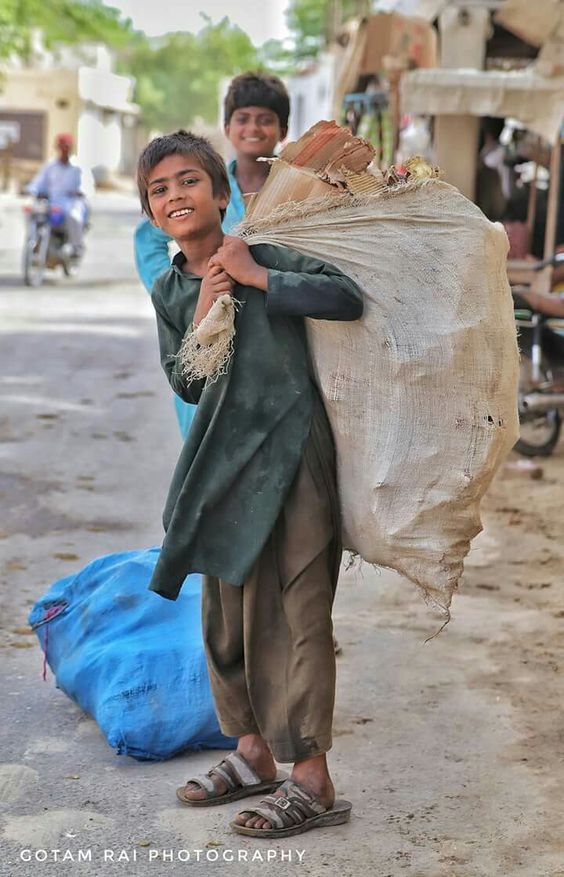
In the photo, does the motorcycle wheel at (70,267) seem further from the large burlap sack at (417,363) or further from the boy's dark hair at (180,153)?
the large burlap sack at (417,363)

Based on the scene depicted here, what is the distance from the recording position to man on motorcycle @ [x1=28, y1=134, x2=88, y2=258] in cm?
1546

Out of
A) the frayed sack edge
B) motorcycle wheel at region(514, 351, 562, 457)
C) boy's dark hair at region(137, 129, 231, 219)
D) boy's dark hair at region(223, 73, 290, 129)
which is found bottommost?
motorcycle wheel at region(514, 351, 562, 457)

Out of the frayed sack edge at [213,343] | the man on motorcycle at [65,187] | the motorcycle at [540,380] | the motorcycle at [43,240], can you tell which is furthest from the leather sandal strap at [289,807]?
the man on motorcycle at [65,187]

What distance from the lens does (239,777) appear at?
3295 millimetres

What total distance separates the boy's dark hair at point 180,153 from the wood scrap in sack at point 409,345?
12 centimetres

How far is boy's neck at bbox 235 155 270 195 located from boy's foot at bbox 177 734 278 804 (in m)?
1.81

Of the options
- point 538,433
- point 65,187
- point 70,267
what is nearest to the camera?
point 538,433

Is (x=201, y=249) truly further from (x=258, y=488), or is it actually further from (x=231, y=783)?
(x=231, y=783)

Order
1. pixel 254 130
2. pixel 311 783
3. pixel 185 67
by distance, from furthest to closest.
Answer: pixel 185 67 < pixel 254 130 < pixel 311 783

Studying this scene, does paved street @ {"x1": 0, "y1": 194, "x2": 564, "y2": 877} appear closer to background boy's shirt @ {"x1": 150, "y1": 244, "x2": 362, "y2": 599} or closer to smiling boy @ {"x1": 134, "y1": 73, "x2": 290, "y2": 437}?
background boy's shirt @ {"x1": 150, "y1": 244, "x2": 362, "y2": 599}

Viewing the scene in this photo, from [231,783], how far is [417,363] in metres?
1.17

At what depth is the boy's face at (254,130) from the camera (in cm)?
417

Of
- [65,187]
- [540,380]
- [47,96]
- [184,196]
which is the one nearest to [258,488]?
[184,196]

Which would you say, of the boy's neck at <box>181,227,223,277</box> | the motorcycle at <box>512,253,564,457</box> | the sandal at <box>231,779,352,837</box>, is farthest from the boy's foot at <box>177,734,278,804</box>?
the motorcycle at <box>512,253,564,457</box>
